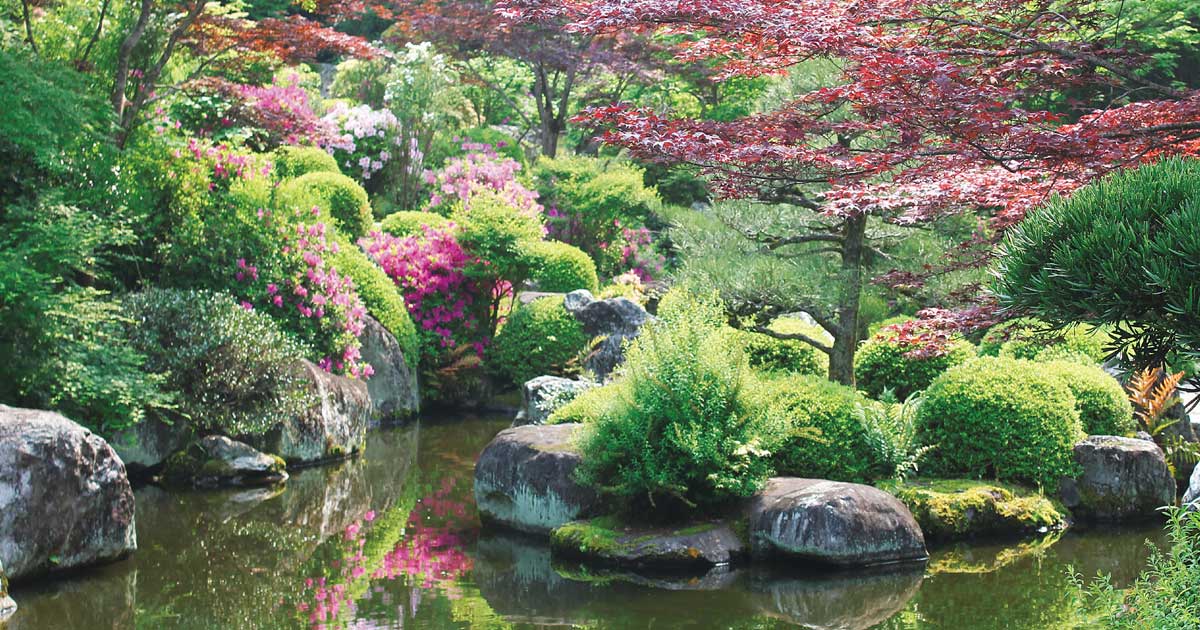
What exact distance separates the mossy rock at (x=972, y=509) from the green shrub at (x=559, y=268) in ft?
22.4

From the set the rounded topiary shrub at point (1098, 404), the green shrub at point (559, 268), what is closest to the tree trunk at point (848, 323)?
the rounded topiary shrub at point (1098, 404)

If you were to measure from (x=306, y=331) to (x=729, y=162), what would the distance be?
5808 millimetres

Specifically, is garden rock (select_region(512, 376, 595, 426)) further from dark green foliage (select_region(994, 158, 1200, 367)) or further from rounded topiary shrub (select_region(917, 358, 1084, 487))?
dark green foliage (select_region(994, 158, 1200, 367))

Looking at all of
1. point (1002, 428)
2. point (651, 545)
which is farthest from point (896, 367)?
point (651, 545)

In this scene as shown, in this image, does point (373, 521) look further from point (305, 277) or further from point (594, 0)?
point (594, 0)

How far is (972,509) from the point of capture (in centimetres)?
746

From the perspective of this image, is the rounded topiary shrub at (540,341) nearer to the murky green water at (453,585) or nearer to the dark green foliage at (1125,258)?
the murky green water at (453,585)

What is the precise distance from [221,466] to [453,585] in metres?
3.53

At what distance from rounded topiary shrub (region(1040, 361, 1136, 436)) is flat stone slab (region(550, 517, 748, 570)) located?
3.42m

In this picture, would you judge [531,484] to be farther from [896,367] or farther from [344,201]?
[344,201]

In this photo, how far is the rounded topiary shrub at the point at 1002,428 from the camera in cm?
790

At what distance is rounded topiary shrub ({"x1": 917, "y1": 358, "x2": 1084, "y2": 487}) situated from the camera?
25.9 feet

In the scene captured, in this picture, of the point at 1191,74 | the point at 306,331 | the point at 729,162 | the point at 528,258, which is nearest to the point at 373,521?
the point at 306,331

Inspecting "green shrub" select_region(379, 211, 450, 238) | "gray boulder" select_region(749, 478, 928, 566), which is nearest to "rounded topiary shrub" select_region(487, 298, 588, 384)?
"green shrub" select_region(379, 211, 450, 238)
